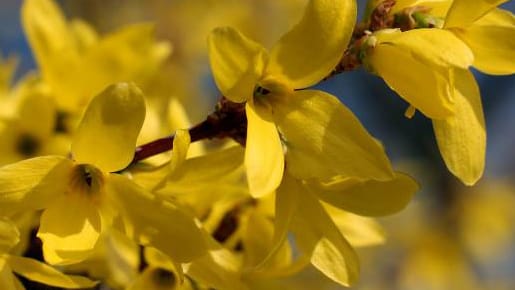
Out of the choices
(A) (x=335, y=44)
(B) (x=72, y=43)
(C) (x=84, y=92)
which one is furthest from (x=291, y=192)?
(B) (x=72, y=43)

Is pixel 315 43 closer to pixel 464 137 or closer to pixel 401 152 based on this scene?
pixel 464 137

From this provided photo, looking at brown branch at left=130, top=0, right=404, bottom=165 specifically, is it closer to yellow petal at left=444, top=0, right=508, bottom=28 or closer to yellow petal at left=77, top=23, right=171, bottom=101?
yellow petal at left=444, top=0, right=508, bottom=28

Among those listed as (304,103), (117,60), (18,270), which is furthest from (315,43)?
(117,60)

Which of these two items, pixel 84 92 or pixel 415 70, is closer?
pixel 415 70

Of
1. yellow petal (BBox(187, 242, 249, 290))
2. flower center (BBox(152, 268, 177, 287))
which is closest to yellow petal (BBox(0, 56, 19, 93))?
flower center (BBox(152, 268, 177, 287))

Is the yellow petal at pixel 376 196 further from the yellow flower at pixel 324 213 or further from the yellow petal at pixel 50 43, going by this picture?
the yellow petal at pixel 50 43

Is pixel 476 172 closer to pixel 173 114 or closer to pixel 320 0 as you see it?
pixel 320 0
